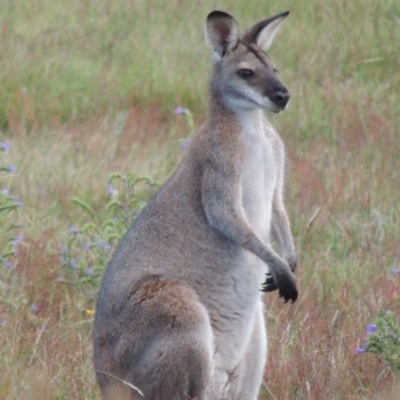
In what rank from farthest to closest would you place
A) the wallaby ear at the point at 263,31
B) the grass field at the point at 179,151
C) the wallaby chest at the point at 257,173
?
the grass field at the point at 179,151
the wallaby ear at the point at 263,31
the wallaby chest at the point at 257,173

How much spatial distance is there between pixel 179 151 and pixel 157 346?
3818mm

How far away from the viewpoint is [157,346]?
163 inches

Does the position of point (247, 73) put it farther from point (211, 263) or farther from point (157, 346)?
point (157, 346)

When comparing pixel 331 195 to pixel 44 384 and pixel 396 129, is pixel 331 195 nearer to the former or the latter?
pixel 396 129

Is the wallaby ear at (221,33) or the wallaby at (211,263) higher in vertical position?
the wallaby ear at (221,33)

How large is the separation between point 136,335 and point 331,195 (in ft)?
10.2

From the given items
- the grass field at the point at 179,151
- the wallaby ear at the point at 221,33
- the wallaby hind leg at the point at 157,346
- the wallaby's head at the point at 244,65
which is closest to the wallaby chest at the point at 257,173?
the wallaby's head at the point at 244,65

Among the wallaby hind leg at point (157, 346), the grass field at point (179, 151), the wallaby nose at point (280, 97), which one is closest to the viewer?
the wallaby hind leg at point (157, 346)


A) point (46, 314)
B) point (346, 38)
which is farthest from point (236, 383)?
point (346, 38)

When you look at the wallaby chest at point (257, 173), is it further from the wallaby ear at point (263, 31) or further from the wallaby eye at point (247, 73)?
the wallaby ear at point (263, 31)

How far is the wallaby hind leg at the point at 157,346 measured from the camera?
4.12 metres

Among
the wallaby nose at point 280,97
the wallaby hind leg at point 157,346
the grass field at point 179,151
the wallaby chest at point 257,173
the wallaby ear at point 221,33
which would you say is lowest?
the grass field at point 179,151

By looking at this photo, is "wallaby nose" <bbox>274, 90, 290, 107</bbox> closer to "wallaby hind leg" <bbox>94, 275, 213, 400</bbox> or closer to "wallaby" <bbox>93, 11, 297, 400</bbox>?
"wallaby" <bbox>93, 11, 297, 400</bbox>

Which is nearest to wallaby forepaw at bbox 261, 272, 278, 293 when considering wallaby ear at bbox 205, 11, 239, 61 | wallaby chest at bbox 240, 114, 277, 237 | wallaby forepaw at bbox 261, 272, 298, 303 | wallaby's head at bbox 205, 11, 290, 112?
wallaby forepaw at bbox 261, 272, 298, 303
